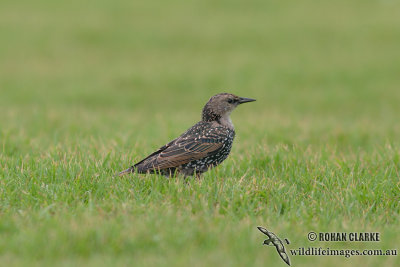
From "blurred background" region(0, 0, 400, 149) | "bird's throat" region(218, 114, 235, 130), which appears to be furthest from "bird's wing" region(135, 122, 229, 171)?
"blurred background" region(0, 0, 400, 149)

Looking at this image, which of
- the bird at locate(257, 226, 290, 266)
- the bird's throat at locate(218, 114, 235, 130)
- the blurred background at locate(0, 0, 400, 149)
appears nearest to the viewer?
the bird at locate(257, 226, 290, 266)

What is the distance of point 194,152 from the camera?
7.05m

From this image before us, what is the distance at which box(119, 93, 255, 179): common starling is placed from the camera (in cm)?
696

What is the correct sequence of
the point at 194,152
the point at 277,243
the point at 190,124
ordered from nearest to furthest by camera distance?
the point at 277,243 < the point at 194,152 < the point at 190,124

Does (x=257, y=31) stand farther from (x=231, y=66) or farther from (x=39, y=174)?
(x=39, y=174)

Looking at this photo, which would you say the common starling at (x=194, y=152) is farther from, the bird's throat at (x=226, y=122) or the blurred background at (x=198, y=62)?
the blurred background at (x=198, y=62)

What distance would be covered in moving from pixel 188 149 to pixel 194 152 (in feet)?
0.31

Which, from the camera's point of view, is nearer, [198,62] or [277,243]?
[277,243]

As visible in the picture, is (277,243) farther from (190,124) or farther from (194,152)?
(190,124)

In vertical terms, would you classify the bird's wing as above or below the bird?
above

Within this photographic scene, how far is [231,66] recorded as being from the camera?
22.2 meters

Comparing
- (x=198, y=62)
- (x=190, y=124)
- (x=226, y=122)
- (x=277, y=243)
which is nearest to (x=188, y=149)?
(x=226, y=122)

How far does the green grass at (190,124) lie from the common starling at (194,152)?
23 cm

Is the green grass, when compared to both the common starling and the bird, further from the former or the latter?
the common starling
